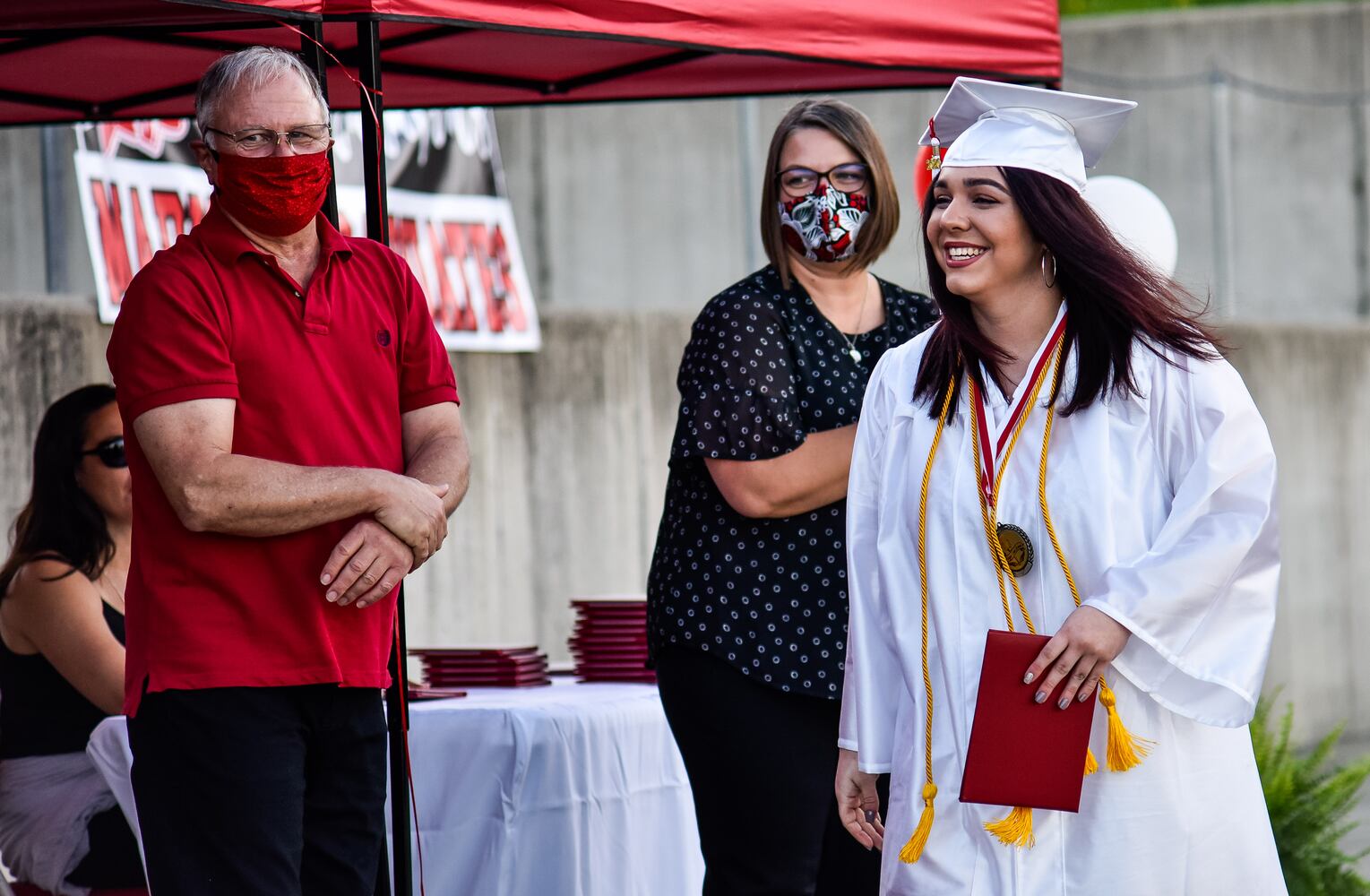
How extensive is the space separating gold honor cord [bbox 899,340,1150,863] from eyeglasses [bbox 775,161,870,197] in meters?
0.99

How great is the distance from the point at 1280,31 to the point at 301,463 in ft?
35.8

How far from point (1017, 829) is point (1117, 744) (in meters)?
0.19

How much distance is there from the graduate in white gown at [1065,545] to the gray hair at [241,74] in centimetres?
111

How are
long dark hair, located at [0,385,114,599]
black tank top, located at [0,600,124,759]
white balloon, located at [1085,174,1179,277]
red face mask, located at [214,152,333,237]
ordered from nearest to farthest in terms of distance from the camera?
red face mask, located at [214,152,333,237] < black tank top, located at [0,600,124,759] < long dark hair, located at [0,385,114,599] < white balloon, located at [1085,174,1179,277]

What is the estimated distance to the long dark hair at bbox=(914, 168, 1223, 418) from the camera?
305cm

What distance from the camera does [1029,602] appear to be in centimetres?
303

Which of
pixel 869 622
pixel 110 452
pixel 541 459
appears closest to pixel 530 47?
pixel 110 452

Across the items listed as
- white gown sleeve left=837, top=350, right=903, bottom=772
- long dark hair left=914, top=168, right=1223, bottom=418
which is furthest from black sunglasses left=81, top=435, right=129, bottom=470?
long dark hair left=914, top=168, right=1223, bottom=418

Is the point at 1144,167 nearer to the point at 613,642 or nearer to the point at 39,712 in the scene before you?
the point at 613,642

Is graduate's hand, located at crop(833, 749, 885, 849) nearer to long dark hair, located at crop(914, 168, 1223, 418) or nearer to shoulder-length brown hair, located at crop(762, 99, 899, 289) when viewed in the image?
long dark hair, located at crop(914, 168, 1223, 418)

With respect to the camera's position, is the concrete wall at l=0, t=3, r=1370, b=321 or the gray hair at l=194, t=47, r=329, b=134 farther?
the concrete wall at l=0, t=3, r=1370, b=321

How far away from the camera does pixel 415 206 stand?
8383mm

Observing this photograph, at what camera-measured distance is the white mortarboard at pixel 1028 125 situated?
3.14 m

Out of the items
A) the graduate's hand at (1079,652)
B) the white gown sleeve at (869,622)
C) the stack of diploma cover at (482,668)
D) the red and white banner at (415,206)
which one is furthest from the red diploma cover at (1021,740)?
the red and white banner at (415,206)
